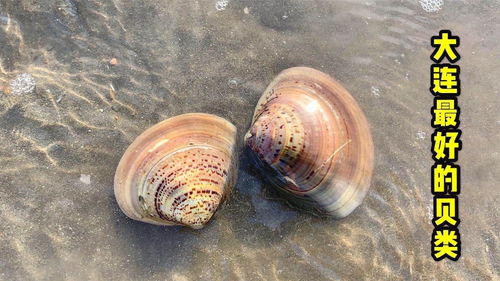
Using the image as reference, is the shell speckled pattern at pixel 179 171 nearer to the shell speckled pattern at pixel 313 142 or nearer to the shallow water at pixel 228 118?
the shallow water at pixel 228 118

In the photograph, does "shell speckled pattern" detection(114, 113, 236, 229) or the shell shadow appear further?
the shell shadow

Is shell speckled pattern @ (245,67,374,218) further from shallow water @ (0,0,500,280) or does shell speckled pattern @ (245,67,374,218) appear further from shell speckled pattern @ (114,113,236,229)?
shell speckled pattern @ (114,113,236,229)

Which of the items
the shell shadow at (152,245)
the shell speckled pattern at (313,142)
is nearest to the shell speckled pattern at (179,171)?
the shell shadow at (152,245)

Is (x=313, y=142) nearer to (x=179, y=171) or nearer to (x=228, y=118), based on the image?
(x=228, y=118)

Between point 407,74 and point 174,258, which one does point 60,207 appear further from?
point 407,74

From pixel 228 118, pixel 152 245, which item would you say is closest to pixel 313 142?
pixel 228 118

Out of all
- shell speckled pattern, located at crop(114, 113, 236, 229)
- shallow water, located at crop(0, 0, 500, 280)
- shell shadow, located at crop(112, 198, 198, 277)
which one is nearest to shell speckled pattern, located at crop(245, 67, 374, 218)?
shallow water, located at crop(0, 0, 500, 280)
